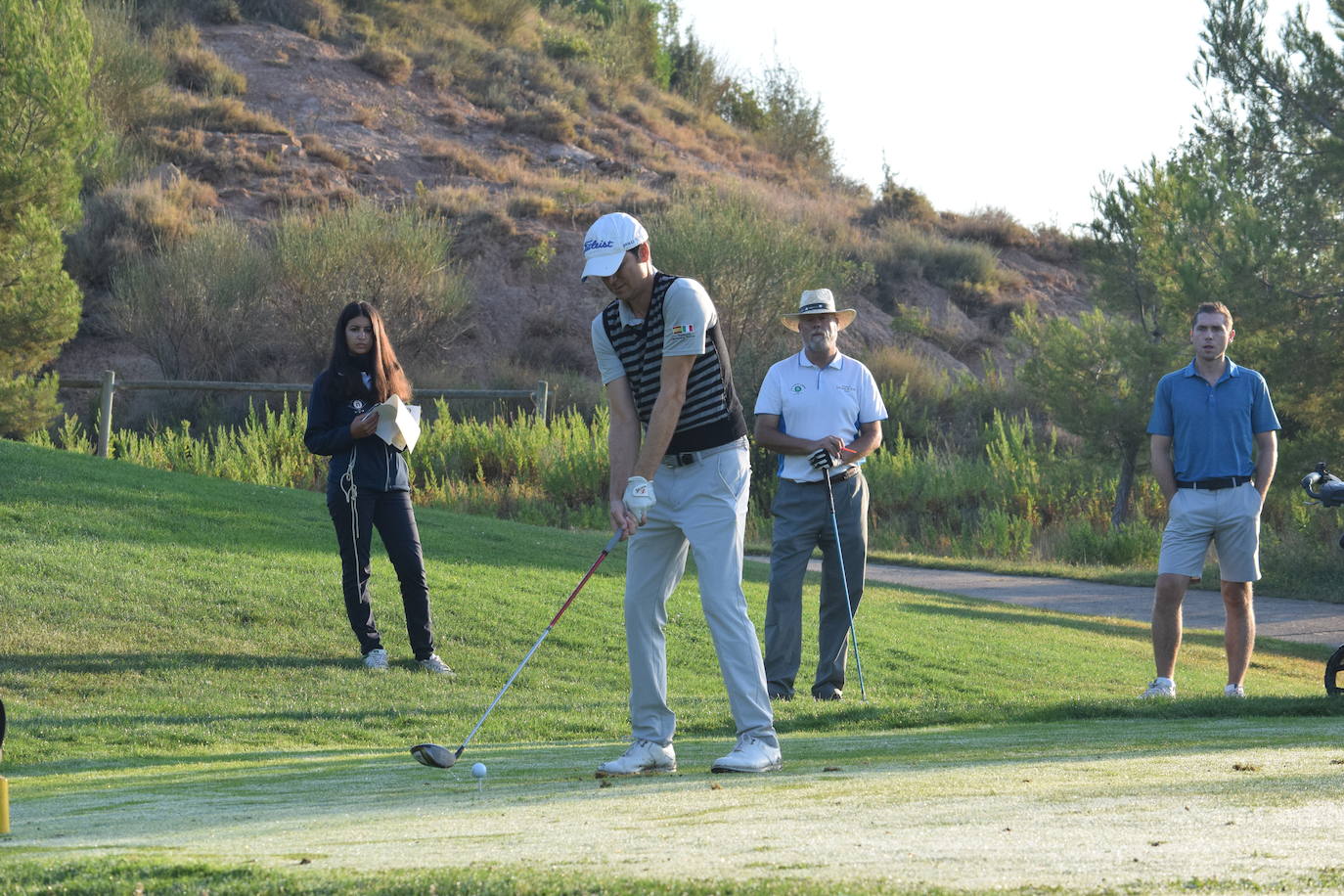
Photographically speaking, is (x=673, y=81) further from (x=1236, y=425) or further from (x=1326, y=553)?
(x=1236, y=425)

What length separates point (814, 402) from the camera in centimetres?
1005

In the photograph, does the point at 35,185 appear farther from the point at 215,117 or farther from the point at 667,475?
the point at 667,475

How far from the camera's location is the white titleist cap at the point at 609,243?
609 centimetres

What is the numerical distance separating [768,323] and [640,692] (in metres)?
29.0

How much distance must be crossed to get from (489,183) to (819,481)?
126ft

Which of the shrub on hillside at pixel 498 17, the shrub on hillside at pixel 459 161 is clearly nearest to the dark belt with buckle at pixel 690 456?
the shrub on hillside at pixel 459 161

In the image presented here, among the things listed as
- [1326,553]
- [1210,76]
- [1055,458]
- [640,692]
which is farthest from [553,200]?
[640,692]

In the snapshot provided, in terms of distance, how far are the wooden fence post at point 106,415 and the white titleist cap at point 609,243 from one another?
20257mm

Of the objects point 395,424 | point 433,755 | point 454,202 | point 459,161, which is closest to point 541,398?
point 454,202

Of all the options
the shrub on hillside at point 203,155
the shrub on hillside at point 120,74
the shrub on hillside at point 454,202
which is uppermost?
the shrub on hillside at point 120,74

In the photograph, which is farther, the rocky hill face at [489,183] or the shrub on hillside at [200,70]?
the shrub on hillside at [200,70]

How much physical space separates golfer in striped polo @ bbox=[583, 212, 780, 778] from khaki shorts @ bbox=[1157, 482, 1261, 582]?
4.29 m

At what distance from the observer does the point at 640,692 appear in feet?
21.2

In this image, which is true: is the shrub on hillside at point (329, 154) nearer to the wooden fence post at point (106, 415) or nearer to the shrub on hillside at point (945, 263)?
the shrub on hillside at point (945, 263)
